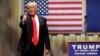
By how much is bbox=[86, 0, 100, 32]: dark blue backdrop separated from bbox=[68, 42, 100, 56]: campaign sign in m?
1.96

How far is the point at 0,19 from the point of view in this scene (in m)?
12.7

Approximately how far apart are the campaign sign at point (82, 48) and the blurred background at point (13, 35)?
6.25 ft

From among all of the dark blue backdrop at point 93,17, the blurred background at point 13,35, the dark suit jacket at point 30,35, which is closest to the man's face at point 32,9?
the dark suit jacket at point 30,35

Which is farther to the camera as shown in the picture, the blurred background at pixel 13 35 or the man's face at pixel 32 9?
the blurred background at pixel 13 35

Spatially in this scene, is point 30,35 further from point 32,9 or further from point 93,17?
point 93,17

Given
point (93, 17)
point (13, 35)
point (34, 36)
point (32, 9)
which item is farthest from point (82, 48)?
point (13, 35)

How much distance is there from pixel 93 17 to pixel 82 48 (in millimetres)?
2106

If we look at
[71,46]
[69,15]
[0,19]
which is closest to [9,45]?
[0,19]

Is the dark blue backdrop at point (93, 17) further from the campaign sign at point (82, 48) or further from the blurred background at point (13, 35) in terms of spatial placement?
the campaign sign at point (82, 48)

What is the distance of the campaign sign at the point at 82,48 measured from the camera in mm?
10586

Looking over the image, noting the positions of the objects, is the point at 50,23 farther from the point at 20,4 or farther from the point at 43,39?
the point at 43,39

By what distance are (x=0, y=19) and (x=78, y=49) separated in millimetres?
2919

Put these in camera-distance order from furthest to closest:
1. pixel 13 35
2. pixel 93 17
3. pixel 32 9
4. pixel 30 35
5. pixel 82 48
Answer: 1. pixel 13 35
2. pixel 93 17
3. pixel 82 48
4. pixel 30 35
5. pixel 32 9

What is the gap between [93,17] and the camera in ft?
41.2
